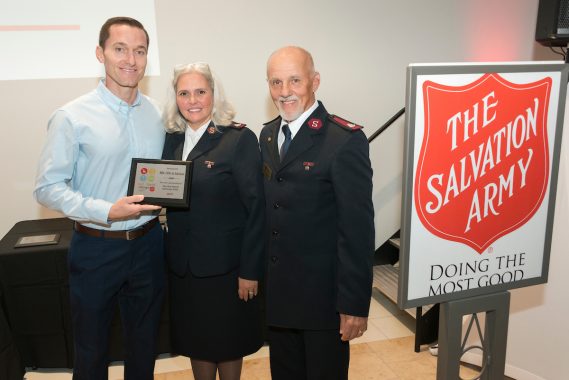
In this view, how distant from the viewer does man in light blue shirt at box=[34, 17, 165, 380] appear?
1.89 m

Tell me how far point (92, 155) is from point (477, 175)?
1.46m

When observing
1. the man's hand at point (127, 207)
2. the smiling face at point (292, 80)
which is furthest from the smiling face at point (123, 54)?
the smiling face at point (292, 80)

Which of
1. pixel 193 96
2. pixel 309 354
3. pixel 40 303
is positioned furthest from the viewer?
pixel 40 303

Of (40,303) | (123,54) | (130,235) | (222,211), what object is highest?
(123,54)

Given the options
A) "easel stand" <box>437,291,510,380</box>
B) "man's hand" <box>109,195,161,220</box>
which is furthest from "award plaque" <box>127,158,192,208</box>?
"easel stand" <box>437,291,510,380</box>

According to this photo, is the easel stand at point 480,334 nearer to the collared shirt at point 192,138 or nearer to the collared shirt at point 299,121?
the collared shirt at point 299,121

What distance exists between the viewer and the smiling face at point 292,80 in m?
1.79

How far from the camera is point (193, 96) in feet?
6.49

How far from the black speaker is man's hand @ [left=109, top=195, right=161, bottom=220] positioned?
2.86 metres

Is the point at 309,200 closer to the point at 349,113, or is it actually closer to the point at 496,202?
the point at 496,202

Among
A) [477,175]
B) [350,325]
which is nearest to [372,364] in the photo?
[350,325]

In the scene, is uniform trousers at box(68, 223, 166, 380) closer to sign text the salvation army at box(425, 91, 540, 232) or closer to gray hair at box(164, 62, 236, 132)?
gray hair at box(164, 62, 236, 132)

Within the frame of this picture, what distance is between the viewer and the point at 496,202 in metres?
1.72

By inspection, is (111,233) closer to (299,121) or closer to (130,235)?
(130,235)
